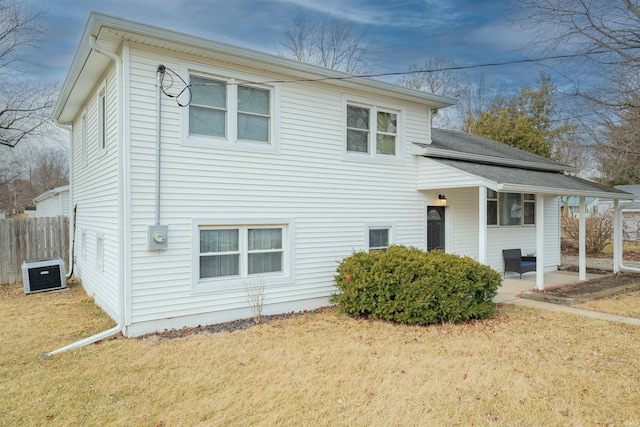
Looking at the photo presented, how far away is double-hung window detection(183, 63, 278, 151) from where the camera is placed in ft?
22.3

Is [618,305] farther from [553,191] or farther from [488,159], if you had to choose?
[488,159]

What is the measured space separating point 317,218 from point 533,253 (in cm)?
817

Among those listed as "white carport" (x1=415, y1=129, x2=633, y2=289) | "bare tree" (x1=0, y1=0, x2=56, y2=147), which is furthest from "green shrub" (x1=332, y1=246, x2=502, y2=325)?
"bare tree" (x1=0, y1=0, x2=56, y2=147)

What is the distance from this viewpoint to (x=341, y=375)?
472 centimetres

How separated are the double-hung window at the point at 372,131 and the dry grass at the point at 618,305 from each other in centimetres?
506

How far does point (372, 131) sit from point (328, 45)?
1624cm

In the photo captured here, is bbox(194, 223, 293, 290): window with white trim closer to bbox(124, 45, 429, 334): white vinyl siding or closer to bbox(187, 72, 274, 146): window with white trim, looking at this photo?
bbox(124, 45, 429, 334): white vinyl siding

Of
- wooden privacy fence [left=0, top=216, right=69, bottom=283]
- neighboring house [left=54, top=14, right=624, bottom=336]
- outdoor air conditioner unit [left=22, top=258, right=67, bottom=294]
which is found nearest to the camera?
neighboring house [left=54, top=14, right=624, bottom=336]

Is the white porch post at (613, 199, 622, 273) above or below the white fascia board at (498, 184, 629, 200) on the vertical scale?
below

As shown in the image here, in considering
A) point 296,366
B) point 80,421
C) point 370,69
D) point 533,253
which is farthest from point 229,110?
point 370,69

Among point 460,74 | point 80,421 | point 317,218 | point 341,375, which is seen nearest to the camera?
point 80,421

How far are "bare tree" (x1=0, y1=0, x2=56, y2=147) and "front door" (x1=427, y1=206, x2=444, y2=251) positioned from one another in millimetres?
16609

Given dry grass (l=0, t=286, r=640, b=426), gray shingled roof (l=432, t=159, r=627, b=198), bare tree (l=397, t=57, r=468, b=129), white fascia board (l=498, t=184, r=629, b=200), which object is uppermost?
bare tree (l=397, t=57, r=468, b=129)

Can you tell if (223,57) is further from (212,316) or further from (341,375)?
(341,375)
